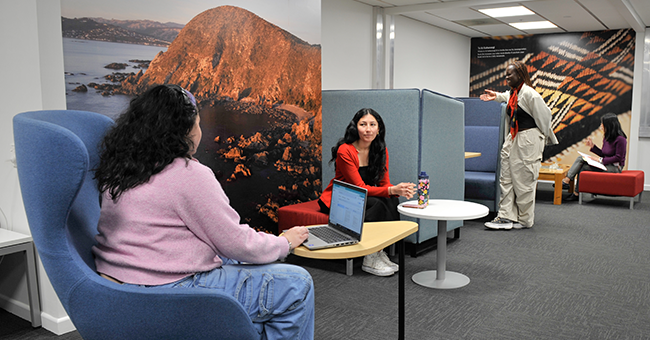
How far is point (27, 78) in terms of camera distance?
2.36 meters

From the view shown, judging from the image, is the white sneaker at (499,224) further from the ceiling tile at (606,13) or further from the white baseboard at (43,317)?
the white baseboard at (43,317)

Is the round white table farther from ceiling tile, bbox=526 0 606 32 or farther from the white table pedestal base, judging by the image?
ceiling tile, bbox=526 0 606 32

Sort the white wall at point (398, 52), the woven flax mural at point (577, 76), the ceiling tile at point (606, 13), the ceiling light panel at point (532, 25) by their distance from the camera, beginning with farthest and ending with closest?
the woven flax mural at point (577, 76), the ceiling light panel at point (532, 25), the ceiling tile at point (606, 13), the white wall at point (398, 52)

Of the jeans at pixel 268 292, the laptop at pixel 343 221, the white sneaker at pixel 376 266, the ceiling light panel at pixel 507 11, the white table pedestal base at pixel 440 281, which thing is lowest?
the white table pedestal base at pixel 440 281

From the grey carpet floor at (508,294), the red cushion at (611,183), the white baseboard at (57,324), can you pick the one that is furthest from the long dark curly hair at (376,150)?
the red cushion at (611,183)

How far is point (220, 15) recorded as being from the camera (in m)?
3.07

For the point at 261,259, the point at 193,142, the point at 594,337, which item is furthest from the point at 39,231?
the point at 594,337

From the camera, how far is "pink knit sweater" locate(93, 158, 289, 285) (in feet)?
4.53

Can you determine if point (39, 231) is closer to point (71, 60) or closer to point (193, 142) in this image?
point (193, 142)

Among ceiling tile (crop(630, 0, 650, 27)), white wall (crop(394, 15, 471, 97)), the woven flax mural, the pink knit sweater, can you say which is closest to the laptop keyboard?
the pink knit sweater

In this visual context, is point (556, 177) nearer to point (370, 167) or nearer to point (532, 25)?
point (532, 25)

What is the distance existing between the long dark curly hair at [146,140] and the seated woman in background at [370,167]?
5.84ft

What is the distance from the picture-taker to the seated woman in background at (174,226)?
1.39 m

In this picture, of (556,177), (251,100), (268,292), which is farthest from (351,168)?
(556,177)
